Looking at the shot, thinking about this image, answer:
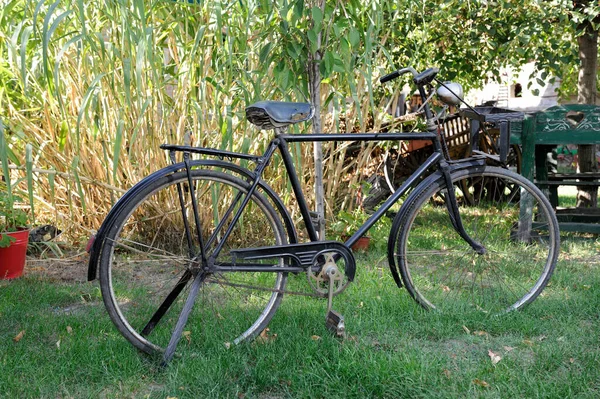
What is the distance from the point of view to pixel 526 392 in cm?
212

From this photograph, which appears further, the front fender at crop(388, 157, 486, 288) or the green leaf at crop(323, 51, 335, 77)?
the green leaf at crop(323, 51, 335, 77)

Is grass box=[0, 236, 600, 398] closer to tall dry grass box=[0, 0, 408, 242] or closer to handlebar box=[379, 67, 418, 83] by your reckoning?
tall dry grass box=[0, 0, 408, 242]

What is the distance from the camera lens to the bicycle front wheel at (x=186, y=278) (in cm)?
241

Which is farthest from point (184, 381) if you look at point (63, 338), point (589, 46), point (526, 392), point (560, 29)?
point (589, 46)

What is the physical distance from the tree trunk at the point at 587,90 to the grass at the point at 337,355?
257cm

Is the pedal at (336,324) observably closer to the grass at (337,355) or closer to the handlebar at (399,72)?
the grass at (337,355)

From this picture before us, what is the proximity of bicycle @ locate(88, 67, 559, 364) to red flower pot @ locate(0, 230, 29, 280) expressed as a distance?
538 millimetres

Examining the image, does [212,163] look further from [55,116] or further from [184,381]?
[55,116]

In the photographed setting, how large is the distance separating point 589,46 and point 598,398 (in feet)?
14.7

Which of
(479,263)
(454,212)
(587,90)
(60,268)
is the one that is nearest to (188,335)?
(454,212)

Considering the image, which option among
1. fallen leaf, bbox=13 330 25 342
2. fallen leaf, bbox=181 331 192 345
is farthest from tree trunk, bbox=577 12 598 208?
fallen leaf, bbox=13 330 25 342

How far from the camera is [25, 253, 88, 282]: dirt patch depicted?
373 cm

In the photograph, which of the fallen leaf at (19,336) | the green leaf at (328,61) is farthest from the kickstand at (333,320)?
the fallen leaf at (19,336)

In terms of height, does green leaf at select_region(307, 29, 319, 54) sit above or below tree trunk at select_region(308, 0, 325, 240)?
above
